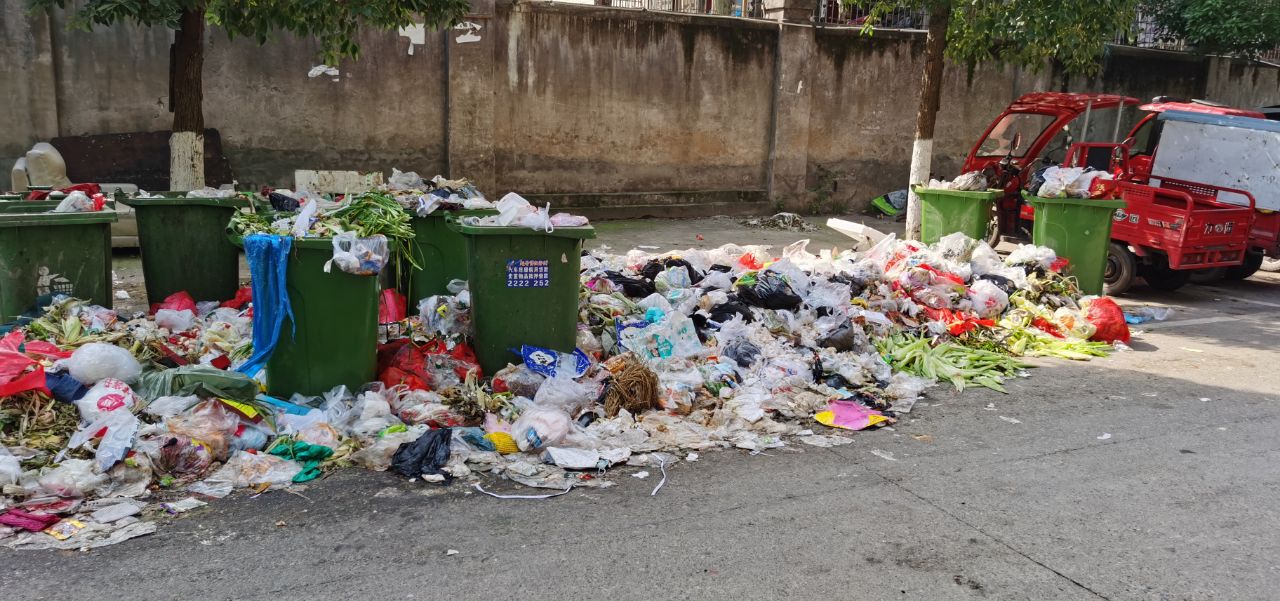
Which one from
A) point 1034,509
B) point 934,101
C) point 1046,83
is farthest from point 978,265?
point 1046,83

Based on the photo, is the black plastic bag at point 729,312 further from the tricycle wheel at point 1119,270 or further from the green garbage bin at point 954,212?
the tricycle wheel at point 1119,270

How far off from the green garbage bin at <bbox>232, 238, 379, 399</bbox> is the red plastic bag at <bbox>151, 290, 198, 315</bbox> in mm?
1748

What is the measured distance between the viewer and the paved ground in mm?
3326

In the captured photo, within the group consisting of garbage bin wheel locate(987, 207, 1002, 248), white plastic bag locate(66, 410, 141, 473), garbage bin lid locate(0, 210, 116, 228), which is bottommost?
white plastic bag locate(66, 410, 141, 473)

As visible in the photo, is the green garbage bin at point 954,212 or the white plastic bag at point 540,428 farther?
the green garbage bin at point 954,212

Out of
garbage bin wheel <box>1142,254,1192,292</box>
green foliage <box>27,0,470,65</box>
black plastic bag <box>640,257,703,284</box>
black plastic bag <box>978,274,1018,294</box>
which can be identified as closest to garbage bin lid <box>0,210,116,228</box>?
green foliage <box>27,0,470,65</box>

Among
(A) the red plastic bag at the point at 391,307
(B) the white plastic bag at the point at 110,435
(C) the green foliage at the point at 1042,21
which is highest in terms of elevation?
(C) the green foliage at the point at 1042,21

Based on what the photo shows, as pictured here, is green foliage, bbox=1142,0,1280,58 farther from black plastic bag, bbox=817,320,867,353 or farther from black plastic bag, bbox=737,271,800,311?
black plastic bag, bbox=817,320,867,353

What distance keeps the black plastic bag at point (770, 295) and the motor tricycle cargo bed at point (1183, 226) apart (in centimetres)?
382

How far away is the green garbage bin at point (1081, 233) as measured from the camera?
8.62m

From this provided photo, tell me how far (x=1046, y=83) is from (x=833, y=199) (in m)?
4.60

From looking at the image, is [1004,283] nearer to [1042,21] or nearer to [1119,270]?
[1119,270]

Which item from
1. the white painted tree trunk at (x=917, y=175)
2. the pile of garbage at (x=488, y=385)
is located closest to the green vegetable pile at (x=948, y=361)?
the pile of garbage at (x=488, y=385)

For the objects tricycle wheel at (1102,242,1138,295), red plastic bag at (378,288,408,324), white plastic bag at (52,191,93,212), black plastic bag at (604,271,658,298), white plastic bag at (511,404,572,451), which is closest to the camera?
white plastic bag at (511,404,572,451)
